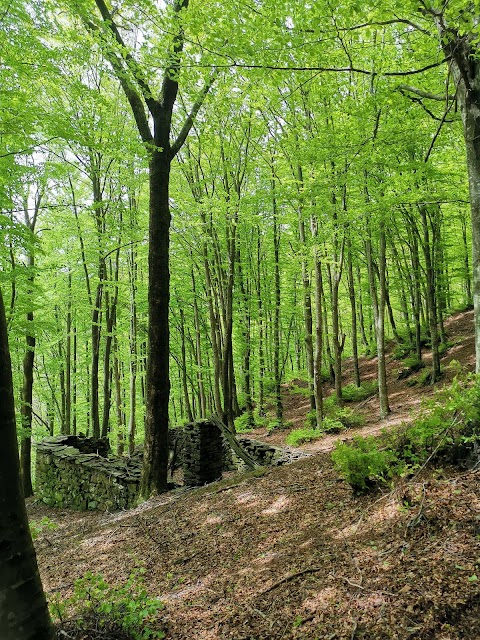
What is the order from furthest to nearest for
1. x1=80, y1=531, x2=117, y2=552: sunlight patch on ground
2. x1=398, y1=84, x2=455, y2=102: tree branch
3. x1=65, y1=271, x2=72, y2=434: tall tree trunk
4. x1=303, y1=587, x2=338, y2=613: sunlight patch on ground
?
x1=65, y1=271, x2=72, y2=434: tall tree trunk, x1=80, y1=531, x2=117, y2=552: sunlight patch on ground, x1=398, y1=84, x2=455, y2=102: tree branch, x1=303, y1=587, x2=338, y2=613: sunlight patch on ground

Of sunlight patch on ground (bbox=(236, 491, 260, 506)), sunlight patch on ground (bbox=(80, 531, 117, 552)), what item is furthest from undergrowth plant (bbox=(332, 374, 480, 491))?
sunlight patch on ground (bbox=(80, 531, 117, 552))

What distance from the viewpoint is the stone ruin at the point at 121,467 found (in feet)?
29.3

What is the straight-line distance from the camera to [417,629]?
2.17 m

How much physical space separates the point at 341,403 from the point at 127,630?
12.3 m

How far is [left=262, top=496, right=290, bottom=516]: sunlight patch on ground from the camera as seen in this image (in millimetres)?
4934

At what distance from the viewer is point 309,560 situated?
3.37 metres

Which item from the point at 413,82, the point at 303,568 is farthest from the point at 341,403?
the point at 303,568

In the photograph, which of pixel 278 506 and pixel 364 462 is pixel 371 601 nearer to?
pixel 364 462

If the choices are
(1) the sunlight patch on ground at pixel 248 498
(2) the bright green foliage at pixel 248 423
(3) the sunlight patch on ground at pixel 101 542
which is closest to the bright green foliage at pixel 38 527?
(3) the sunlight patch on ground at pixel 101 542

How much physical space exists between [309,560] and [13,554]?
2.36m

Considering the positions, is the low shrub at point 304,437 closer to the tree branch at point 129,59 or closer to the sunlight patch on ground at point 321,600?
the sunlight patch on ground at point 321,600

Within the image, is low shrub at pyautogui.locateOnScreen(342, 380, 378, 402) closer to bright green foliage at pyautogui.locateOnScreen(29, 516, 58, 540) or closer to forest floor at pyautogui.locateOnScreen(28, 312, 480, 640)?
forest floor at pyautogui.locateOnScreen(28, 312, 480, 640)

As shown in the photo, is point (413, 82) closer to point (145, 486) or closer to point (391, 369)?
point (145, 486)

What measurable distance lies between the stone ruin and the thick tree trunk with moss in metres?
6.48
